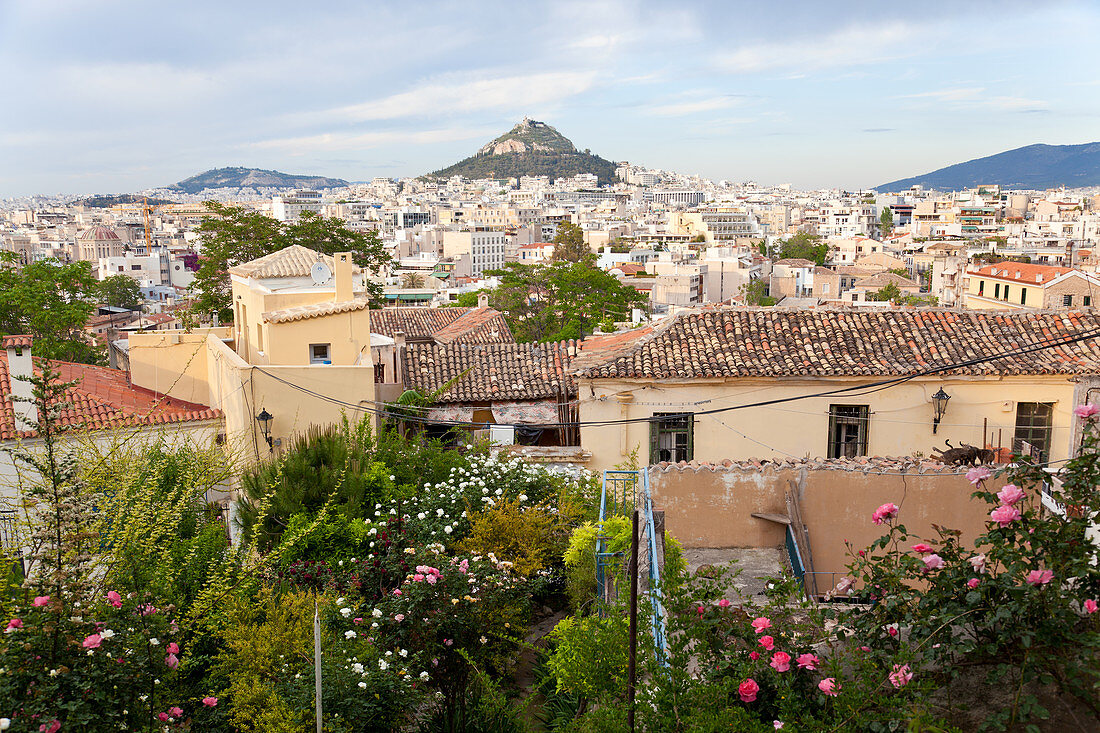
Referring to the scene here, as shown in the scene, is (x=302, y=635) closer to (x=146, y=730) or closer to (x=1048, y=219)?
(x=146, y=730)

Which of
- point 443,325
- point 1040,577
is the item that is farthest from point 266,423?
point 443,325

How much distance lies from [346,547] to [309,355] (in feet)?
17.9

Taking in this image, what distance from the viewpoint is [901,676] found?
3.81 meters

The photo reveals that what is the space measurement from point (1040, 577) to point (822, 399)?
924 cm

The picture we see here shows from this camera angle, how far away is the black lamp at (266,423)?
11633 mm

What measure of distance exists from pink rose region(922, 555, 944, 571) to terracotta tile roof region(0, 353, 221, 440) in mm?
9385

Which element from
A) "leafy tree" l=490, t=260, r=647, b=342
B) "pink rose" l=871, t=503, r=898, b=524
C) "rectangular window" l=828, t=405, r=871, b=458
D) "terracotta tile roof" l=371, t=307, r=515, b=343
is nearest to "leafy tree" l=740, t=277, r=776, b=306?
"leafy tree" l=490, t=260, r=647, b=342

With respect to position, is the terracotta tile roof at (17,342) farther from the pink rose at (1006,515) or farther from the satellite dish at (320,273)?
the pink rose at (1006,515)

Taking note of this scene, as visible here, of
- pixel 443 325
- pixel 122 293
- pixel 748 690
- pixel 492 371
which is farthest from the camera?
pixel 122 293

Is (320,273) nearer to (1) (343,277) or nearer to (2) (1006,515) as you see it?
(1) (343,277)

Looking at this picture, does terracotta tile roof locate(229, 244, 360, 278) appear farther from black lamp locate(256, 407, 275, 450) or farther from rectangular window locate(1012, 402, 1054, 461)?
rectangular window locate(1012, 402, 1054, 461)

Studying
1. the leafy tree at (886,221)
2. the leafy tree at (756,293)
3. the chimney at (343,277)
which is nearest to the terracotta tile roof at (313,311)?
the chimney at (343,277)

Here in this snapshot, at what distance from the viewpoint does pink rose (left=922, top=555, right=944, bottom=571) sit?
13.0 feet

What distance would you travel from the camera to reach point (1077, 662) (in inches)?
140
